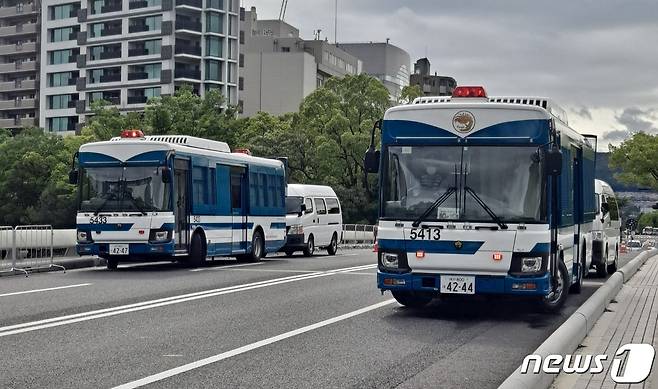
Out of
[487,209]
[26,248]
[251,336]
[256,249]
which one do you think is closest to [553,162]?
[487,209]

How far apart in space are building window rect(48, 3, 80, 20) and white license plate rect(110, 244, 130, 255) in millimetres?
94308

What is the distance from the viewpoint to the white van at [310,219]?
114 feet

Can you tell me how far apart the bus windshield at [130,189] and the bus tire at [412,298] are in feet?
30.8

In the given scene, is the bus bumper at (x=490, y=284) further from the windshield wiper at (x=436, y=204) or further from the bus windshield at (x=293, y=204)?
the bus windshield at (x=293, y=204)

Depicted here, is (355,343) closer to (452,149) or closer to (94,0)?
(452,149)

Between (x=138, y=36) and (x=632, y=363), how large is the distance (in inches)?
3988

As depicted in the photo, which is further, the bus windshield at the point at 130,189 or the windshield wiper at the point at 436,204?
the bus windshield at the point at 130,189

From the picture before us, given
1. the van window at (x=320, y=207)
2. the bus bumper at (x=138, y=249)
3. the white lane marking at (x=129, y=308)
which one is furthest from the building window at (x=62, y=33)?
the white lane marking at (x=129, y=308)

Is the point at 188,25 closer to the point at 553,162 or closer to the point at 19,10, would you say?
the point at 19,10

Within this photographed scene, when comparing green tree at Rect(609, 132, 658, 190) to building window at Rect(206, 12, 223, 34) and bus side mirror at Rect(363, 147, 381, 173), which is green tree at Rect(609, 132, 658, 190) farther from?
bus side mirror at Rect(363, 147, 381, 173)

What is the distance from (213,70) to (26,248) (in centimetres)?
8402

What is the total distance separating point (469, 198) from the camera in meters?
13.8

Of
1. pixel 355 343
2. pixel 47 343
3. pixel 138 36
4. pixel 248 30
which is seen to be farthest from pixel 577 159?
pixel 248 30

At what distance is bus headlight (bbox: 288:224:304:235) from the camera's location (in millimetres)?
34750
